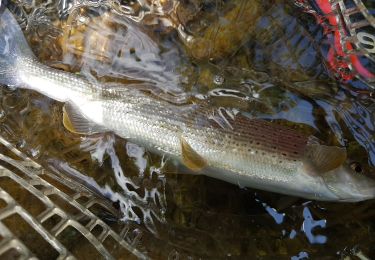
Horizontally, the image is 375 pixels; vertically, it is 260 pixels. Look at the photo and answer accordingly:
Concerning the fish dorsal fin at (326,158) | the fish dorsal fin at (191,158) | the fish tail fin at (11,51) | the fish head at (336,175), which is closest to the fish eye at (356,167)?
the fish head at (336,175)

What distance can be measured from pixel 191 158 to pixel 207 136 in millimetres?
198

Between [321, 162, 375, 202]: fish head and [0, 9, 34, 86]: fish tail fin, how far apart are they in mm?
2410

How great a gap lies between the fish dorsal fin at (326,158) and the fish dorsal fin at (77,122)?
5.06ft

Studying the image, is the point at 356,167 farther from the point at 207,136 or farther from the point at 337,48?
the point at 207,136

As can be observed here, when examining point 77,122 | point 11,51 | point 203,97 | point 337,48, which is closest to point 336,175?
point 337,48

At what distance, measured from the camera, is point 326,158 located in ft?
8.41

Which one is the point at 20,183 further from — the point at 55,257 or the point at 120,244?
the point at 120,244

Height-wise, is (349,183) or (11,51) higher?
(11,51)

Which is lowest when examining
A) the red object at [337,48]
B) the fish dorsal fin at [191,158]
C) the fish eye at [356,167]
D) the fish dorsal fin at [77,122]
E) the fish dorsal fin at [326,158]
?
the fish dorsal fin at [77,122]

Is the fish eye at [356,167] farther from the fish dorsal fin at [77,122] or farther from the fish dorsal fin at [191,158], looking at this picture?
the fish dorsal fin at [77,122]

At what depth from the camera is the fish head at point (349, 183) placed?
8.61ft

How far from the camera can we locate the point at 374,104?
9.92 feet

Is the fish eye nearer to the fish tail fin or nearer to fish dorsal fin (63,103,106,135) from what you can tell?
fish dorsal fin (63,103,106,135)

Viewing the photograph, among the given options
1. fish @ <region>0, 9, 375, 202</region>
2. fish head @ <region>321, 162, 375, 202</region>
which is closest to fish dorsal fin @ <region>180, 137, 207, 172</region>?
fish @ <region>0, 9, 375, 202</region>
